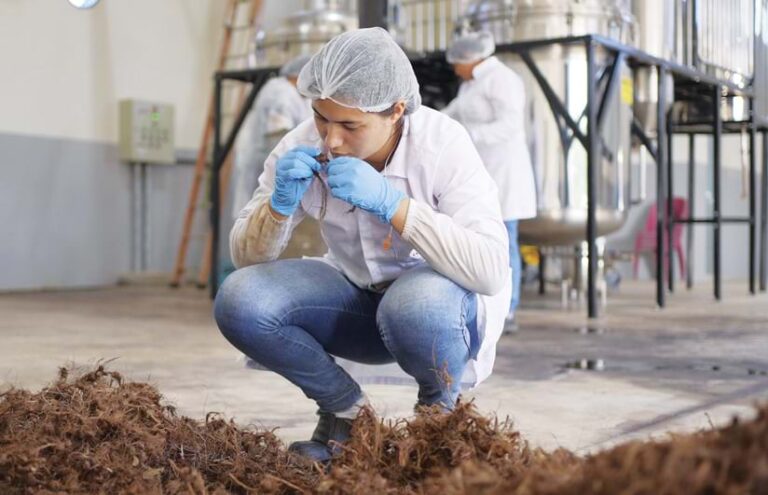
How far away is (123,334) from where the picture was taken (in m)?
3.66

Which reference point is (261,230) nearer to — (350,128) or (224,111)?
(350,128)

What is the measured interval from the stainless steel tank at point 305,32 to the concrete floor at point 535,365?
4.93ft

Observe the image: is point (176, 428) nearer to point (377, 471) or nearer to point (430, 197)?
point (377, 471)

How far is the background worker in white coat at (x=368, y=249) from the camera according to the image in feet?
4.91

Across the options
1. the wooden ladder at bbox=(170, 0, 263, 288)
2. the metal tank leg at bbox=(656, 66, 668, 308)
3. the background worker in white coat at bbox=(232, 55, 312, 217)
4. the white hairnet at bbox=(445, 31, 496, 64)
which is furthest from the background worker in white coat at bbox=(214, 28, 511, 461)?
the wooden ladder at bbox=(170, 0, 263, 288)

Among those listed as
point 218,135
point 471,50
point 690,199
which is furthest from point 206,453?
point 690,199

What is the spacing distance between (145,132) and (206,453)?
16.8ft

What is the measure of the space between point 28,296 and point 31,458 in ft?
14.7

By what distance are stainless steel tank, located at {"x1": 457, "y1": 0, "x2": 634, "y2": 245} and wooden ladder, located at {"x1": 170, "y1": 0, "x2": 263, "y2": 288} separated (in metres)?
2.18

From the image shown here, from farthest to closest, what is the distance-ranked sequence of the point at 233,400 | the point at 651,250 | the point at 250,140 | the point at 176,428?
the point at 651,250
the point at 250,140
the point at 233,400
the point at 176,428

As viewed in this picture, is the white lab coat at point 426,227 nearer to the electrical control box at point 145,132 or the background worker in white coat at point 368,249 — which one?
the background worker in white coat at point 368,249

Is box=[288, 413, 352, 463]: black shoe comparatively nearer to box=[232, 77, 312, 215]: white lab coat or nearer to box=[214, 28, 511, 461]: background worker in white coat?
box=[214, 28, 511, 461]: background worker in white coat

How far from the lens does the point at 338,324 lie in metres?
1.63

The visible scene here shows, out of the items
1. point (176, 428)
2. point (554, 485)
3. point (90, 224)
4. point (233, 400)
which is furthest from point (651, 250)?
point (554, 485)
